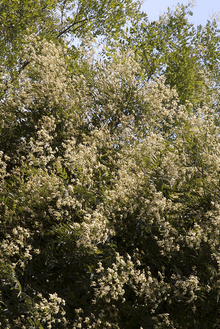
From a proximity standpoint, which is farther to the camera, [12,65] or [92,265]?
[12,65]

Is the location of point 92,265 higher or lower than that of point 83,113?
lower

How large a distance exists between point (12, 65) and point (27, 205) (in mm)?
10731

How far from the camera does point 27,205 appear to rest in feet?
29.8

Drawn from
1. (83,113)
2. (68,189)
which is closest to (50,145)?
(83,113)

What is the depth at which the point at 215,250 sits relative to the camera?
8.12 meters

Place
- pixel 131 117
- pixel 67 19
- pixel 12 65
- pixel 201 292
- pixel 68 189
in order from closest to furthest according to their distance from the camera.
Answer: pixel 201 292 → pixel 68 189 → pixel 131 117 → pixel 12 65 → pixel 67 19

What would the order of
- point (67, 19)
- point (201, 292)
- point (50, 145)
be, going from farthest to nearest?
point (67, 19) < point (50, 145) < point (201, 292)

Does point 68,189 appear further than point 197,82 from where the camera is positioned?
No

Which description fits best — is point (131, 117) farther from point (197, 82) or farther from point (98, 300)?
point (197, 82)

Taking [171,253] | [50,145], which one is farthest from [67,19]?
[171,253]

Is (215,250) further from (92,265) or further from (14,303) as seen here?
(14,303)

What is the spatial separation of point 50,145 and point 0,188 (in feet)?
6.39

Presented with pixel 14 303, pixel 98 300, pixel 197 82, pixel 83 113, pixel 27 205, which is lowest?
pixel 14 303

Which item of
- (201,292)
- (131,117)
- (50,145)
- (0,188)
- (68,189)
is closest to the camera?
(201,292)
